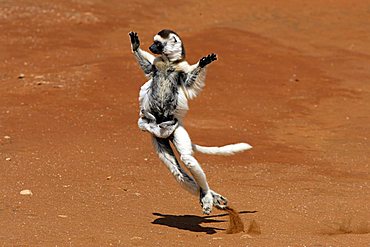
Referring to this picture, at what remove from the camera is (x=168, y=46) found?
867cm

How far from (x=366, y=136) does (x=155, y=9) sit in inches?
441

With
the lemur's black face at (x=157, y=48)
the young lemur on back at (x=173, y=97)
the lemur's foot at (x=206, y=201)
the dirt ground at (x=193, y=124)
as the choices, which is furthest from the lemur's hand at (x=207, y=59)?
the dirt ground at (x=193, y=124)

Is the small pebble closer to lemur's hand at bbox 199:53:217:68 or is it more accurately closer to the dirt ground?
the dirt ground

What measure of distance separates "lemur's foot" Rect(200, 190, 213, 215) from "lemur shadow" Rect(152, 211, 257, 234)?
0.88ft

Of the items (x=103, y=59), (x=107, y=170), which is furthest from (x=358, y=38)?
(x=107, y=170)

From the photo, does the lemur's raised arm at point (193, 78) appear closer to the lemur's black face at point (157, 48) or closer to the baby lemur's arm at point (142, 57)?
the lemur's black face at point (157, 48)

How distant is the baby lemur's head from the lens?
867 cm

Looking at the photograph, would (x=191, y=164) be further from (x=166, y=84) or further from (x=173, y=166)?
(x=166, y=84)

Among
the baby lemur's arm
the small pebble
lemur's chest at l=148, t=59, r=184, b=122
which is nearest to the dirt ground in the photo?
the small pebble

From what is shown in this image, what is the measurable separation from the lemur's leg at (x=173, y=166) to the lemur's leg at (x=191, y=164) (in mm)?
97

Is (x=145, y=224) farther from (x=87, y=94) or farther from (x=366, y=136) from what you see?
(x=87, y=94)

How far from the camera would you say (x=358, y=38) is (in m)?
22.2

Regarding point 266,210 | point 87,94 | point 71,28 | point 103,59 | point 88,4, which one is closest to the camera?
point 266,210

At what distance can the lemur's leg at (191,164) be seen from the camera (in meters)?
8.65
